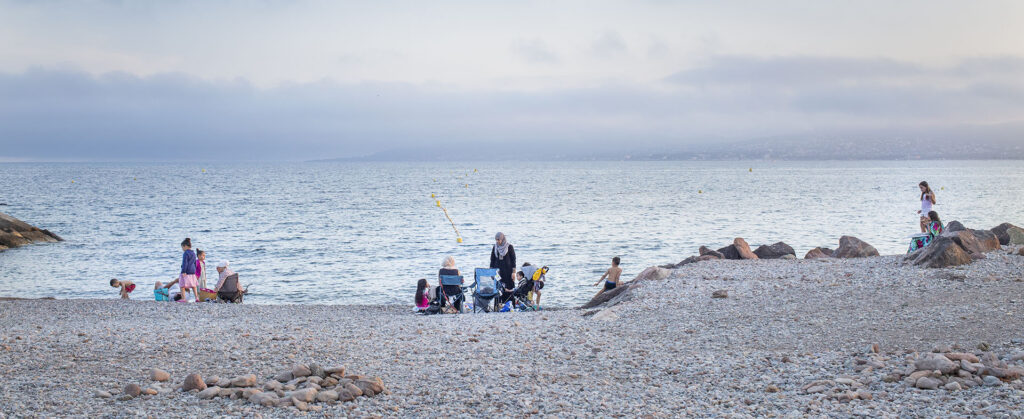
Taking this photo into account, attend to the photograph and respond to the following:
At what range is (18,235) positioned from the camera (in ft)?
112

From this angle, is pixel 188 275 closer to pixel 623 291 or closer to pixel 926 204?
pixel 623 291

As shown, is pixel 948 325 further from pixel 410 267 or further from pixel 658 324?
pixel 410 267

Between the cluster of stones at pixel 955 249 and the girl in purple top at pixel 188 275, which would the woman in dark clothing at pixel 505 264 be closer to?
the girl in purple top at pixel 188 275

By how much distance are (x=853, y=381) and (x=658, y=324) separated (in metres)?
4.01

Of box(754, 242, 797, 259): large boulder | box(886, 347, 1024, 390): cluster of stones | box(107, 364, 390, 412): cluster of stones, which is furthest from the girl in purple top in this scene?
box(754, 242, 797, 259): large boulder

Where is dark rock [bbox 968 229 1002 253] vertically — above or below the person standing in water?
below

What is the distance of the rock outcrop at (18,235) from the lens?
33094mm

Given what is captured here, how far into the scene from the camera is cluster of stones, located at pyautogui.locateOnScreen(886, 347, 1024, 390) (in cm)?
700

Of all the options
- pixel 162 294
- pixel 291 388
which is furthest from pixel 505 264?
pixel 162 294

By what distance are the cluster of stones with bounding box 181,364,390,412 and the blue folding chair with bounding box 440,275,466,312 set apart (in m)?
6.56

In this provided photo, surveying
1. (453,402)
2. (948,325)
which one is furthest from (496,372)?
(948,325)

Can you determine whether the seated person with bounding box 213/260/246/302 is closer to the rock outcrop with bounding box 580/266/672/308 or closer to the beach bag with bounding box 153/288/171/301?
the beach bag with bounding box 153/288/171/301

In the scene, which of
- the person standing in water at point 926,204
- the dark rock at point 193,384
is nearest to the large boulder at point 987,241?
the person standing in water at point 926,204

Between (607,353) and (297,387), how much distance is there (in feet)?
12.6
